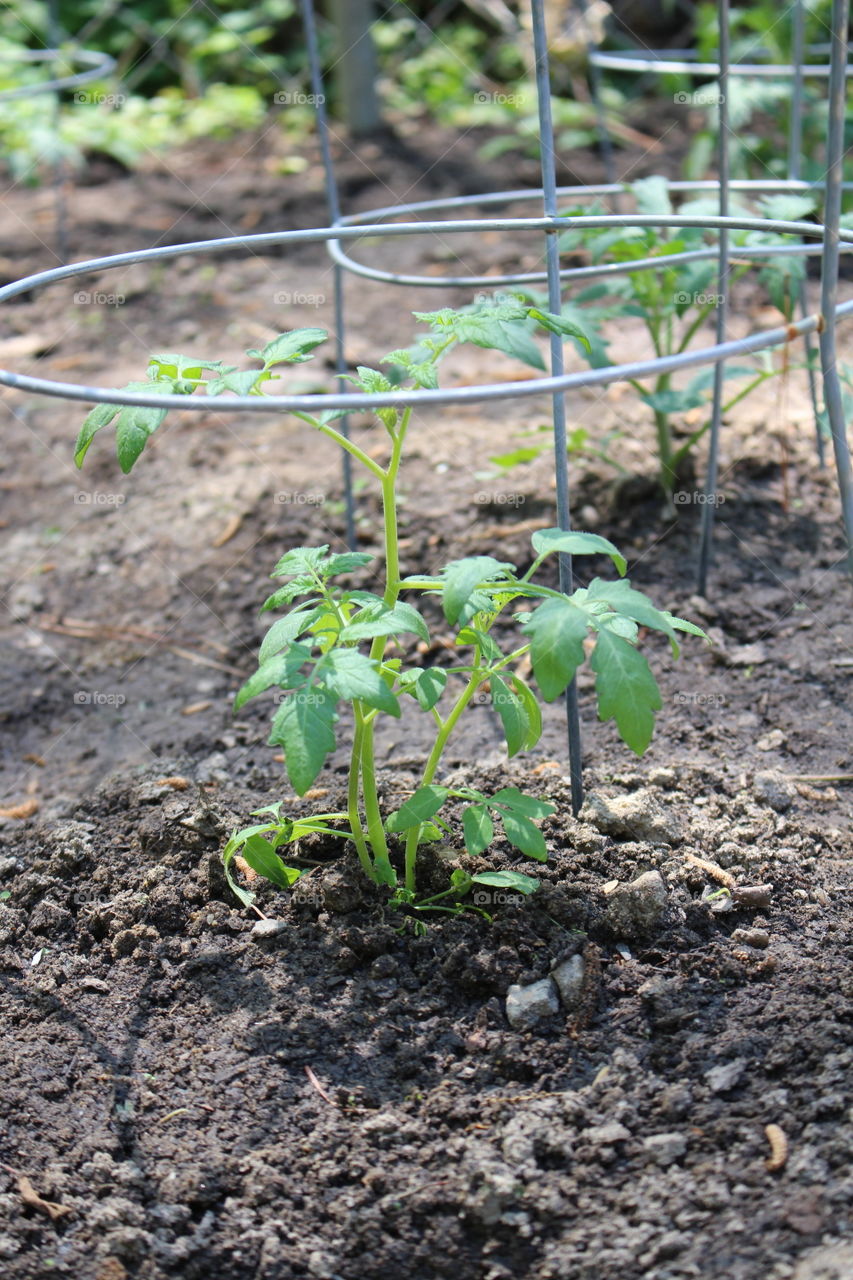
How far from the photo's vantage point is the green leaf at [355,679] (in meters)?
1.74

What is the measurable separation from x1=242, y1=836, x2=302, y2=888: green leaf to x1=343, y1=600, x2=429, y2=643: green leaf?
46 centimetres

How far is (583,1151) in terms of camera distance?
172cm

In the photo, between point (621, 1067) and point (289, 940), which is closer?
point (621, 1067)

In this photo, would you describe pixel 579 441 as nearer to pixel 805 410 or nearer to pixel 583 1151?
pixel 805 410

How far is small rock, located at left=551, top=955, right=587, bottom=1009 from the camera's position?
1.94 m

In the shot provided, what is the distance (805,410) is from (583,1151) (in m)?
2.86

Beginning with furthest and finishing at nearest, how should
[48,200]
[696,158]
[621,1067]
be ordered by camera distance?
[48,200], [696,158], [621,1067]

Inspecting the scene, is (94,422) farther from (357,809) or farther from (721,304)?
(721,304)

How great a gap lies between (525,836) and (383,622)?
42 cm

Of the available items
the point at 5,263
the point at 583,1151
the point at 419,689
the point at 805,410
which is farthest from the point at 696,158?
the point at 583,1151
